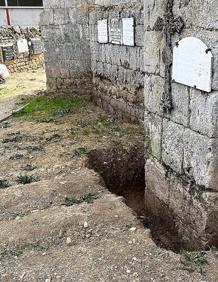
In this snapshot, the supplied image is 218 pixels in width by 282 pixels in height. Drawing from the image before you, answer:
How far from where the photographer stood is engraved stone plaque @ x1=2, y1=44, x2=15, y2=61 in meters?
14.7

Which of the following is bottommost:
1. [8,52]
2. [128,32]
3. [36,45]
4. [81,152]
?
[81,152]

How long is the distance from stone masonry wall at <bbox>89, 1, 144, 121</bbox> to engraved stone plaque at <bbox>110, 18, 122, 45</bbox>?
10 centimetres

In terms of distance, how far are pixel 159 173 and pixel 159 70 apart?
47.7 inches

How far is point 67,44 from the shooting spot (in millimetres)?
9750

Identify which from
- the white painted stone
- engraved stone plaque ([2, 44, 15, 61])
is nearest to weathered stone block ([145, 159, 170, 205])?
the white painted stone

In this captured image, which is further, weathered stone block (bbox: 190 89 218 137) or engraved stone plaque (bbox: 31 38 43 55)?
engraved stone plaque (bbox: 31 38 43 55)

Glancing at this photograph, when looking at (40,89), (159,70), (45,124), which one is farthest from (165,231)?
(40,89)

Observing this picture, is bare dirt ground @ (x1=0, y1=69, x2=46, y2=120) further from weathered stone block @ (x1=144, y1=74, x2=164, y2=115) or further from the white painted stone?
weathered stone block @ (x1=144, y1=74, x2=164, y2=115)

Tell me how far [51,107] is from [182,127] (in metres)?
6.10

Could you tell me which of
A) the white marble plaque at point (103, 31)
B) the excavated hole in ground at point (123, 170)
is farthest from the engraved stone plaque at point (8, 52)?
the excavated hole in ground at point (123, 170)

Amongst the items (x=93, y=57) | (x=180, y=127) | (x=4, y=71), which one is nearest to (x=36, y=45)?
(x=4, y=71)

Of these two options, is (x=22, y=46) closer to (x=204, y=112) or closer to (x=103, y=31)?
(x=103, y=31)

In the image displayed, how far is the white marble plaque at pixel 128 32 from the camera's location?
6.53 m

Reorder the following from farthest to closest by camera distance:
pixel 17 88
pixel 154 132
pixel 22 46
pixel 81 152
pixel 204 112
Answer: pixel 22 46 → pixel 17 88 → pixel 81 152 → pixel 154 132 → pixel 204 112
